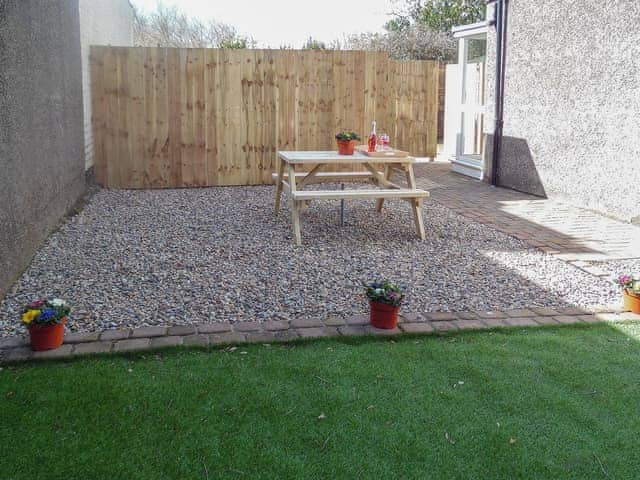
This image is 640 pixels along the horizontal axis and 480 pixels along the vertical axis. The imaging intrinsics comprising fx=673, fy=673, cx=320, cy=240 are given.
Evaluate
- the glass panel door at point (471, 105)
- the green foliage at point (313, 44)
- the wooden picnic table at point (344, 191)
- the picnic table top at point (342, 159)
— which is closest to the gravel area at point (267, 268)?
the wooden picnic table at point (344, 191)

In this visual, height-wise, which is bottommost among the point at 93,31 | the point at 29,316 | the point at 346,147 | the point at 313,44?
the point at 29,316

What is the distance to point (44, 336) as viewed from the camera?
11.7 feet

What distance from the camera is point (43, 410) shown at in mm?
2949

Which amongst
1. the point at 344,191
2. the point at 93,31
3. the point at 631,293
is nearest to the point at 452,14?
the point at 93,31

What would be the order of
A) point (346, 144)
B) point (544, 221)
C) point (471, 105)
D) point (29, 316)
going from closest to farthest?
point (29, 316) → point (346, 144) → point (544, 221) → point (471, 105)

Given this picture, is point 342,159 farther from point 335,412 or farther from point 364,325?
point 335,412

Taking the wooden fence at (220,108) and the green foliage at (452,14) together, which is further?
the green foliage at (452,14)

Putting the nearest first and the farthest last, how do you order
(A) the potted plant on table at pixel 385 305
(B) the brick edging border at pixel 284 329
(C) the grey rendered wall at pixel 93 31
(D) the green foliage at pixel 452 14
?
(B) the brick edging border at pixel 284 329, (A) the potted plant on table at pixel 385 305, (C) the grey rendered wall at pixel 93 31, (D) the green foliage at pixel 452 14

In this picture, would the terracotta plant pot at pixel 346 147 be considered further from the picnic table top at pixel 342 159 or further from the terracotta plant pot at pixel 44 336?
the terracotta plant pot at pixel 44 336

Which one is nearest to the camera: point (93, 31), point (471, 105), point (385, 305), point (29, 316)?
point (29, 316)

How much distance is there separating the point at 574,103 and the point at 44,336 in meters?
6.65

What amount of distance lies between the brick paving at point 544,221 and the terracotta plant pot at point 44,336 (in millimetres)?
3954

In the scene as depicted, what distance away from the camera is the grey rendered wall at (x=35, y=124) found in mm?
4664

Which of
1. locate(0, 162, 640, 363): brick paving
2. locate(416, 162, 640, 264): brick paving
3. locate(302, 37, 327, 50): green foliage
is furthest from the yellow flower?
locate(302, 37, 327, 50): green foliage
